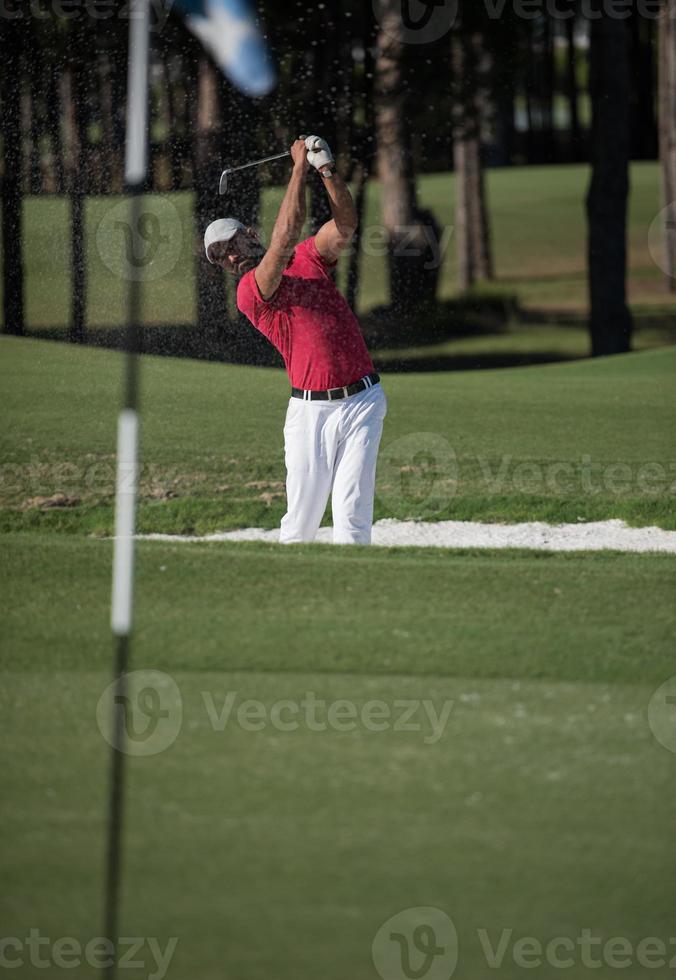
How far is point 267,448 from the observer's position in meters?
9.98

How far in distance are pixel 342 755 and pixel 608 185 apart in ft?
49.7

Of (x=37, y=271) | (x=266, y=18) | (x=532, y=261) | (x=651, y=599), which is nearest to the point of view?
(x=651, y=599)

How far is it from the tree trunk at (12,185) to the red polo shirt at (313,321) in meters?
9.88

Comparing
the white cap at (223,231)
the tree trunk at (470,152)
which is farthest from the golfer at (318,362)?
the tree trunk at (470,152)

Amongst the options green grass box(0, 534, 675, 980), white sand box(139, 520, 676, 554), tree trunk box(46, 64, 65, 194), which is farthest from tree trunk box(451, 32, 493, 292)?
green grass box(0, 534, 675, 980)

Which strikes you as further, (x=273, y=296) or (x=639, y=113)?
(x=639, y=113)

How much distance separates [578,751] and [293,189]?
3.12 m

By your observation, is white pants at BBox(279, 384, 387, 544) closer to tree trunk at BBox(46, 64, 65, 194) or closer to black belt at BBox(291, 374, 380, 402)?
black belt at BBox(291, 374, 380, 402)

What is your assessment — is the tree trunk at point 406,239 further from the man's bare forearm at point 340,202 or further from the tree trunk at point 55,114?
the man's bare forearm at point 340,202

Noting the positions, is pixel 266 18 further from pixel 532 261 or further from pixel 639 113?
pixel 639 113

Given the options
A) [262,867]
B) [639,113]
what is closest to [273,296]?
[262,867]

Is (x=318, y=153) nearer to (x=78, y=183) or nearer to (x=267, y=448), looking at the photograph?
(x=267, y=448)

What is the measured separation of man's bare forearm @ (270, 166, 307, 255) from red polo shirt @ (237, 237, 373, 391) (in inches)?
17.8

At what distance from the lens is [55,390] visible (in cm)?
1119
